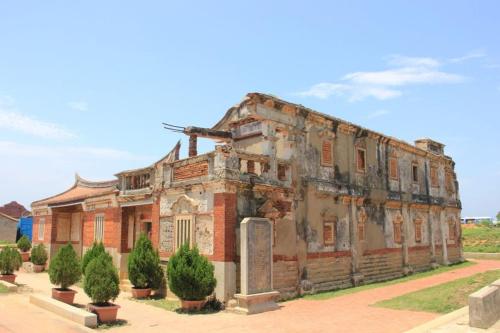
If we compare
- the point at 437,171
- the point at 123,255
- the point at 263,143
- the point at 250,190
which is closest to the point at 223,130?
the point at 263,143

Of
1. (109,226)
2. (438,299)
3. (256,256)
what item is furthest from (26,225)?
(438,299)

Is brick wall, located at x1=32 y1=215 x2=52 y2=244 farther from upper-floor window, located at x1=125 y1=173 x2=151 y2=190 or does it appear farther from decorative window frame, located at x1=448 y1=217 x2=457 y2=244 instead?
decorative window frame, located at x1=448 y1=217 x2=457 y2=244

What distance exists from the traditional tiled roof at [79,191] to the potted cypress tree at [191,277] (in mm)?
8966

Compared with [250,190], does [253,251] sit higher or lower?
lower

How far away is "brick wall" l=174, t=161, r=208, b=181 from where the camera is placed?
13.8 m

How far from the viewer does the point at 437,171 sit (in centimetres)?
2620

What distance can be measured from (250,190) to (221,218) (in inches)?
59.0

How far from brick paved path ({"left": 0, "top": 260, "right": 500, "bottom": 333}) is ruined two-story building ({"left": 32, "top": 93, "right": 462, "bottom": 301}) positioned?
4.47 ft

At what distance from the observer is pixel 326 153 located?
17344 millimetres

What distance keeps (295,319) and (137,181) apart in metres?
9.23

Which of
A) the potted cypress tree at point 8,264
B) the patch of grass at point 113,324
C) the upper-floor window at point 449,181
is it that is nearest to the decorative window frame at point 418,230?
the upper-floor window at point 449,181

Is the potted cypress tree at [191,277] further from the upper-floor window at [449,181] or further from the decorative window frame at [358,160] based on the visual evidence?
the upper-floor window at [449,181]

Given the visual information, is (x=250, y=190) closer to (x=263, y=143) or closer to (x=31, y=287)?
(x=263, y=143)

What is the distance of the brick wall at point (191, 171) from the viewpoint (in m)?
Answer: 13.8
